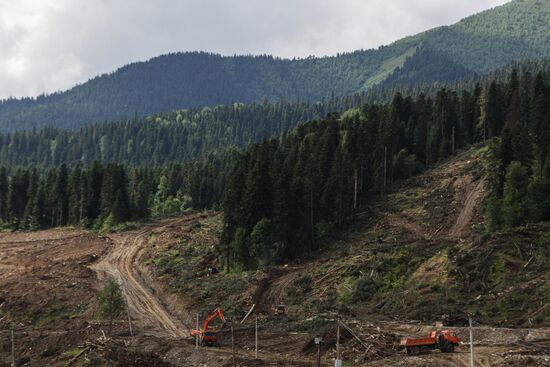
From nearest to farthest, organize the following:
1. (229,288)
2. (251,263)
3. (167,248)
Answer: (229,288) → (251,263) → (167,248)

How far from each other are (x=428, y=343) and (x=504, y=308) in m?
13.3

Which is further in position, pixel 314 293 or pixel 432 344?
pixel 314 293

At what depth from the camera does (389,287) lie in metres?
62.7

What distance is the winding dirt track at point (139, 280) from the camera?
2517 inches

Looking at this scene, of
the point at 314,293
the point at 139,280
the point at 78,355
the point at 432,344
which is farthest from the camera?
the point at 139,280

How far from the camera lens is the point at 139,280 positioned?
85.5m

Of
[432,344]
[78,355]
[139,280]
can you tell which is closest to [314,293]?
[78,355]

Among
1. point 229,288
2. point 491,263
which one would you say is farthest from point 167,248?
point 491,263

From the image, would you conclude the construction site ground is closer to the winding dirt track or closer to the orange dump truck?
the winding dirt track

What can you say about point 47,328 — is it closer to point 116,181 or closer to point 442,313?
point 442,313

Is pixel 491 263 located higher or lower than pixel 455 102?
lower

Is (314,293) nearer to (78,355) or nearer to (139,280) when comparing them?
(78,355)

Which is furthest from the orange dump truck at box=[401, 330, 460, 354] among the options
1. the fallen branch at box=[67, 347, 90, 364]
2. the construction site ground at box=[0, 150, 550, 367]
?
the fallen branch at box=[67, 347, 90, 364]

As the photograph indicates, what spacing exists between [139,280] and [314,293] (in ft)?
99.4
